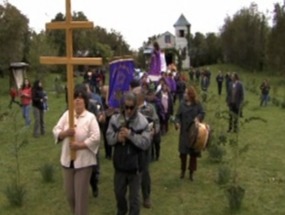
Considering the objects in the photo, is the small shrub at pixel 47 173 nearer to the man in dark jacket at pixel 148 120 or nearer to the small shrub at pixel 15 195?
the small shrub at pixel 15 195

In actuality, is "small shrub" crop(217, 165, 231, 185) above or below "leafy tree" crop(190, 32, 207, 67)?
below

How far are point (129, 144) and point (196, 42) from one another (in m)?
86.1

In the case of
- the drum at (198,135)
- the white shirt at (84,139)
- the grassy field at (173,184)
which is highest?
the white shirt at (84,139)

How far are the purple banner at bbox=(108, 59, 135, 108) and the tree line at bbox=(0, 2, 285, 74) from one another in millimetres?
24626

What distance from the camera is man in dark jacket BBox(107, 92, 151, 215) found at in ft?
21.7

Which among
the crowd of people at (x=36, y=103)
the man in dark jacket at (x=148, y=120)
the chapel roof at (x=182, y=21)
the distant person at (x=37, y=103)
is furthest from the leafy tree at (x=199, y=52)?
the man in dark jacket at (x=148, y=120)

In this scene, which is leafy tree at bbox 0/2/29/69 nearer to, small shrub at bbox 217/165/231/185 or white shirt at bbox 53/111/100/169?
small shrub at bbox 217/165/231/185

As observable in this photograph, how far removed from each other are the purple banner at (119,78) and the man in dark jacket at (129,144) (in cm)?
356

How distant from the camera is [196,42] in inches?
3602

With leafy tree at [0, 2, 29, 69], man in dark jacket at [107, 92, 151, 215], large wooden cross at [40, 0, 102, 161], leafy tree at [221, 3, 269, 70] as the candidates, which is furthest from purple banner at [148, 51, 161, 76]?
leafy tree at [221, 3, 269, 70]

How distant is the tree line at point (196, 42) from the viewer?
135 ft

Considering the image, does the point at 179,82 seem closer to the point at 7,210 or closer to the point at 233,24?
the point at 7,210

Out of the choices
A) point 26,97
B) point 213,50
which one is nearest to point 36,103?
point 26,97

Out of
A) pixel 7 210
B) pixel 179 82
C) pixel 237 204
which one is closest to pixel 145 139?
pixel 237 204
